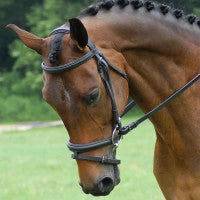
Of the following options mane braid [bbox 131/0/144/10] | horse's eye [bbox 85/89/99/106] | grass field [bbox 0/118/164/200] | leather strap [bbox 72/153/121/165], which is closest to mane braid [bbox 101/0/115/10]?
mane braid [bbox 131/0/144/10]

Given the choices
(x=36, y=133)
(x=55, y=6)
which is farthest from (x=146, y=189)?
(x=55, y=6)

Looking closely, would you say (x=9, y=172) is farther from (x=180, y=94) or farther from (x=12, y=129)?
(x=12, y=129)

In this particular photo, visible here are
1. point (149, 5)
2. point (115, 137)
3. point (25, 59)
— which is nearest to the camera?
point (115, 137)

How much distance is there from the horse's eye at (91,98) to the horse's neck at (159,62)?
385mm

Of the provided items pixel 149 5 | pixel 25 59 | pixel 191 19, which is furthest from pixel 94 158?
pixel 25 59

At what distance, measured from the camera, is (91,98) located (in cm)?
393

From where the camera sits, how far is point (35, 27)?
117ft

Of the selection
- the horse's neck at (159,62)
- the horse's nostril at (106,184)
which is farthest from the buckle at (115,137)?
the horse's neck at (159,62)

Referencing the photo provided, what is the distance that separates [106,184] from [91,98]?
0.52m

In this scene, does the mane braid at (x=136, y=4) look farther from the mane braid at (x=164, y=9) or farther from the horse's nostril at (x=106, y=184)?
the horse's nostril at (x=106, y=184)

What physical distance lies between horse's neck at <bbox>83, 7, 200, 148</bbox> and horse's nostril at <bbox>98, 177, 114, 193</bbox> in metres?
0.61

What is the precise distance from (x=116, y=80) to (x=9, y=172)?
9.02m

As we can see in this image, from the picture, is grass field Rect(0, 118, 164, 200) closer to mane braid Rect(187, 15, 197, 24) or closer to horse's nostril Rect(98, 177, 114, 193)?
mane braid Rect(187, 15, 197, 24)

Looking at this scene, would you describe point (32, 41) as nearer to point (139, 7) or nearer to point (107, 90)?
point (107, 90)
